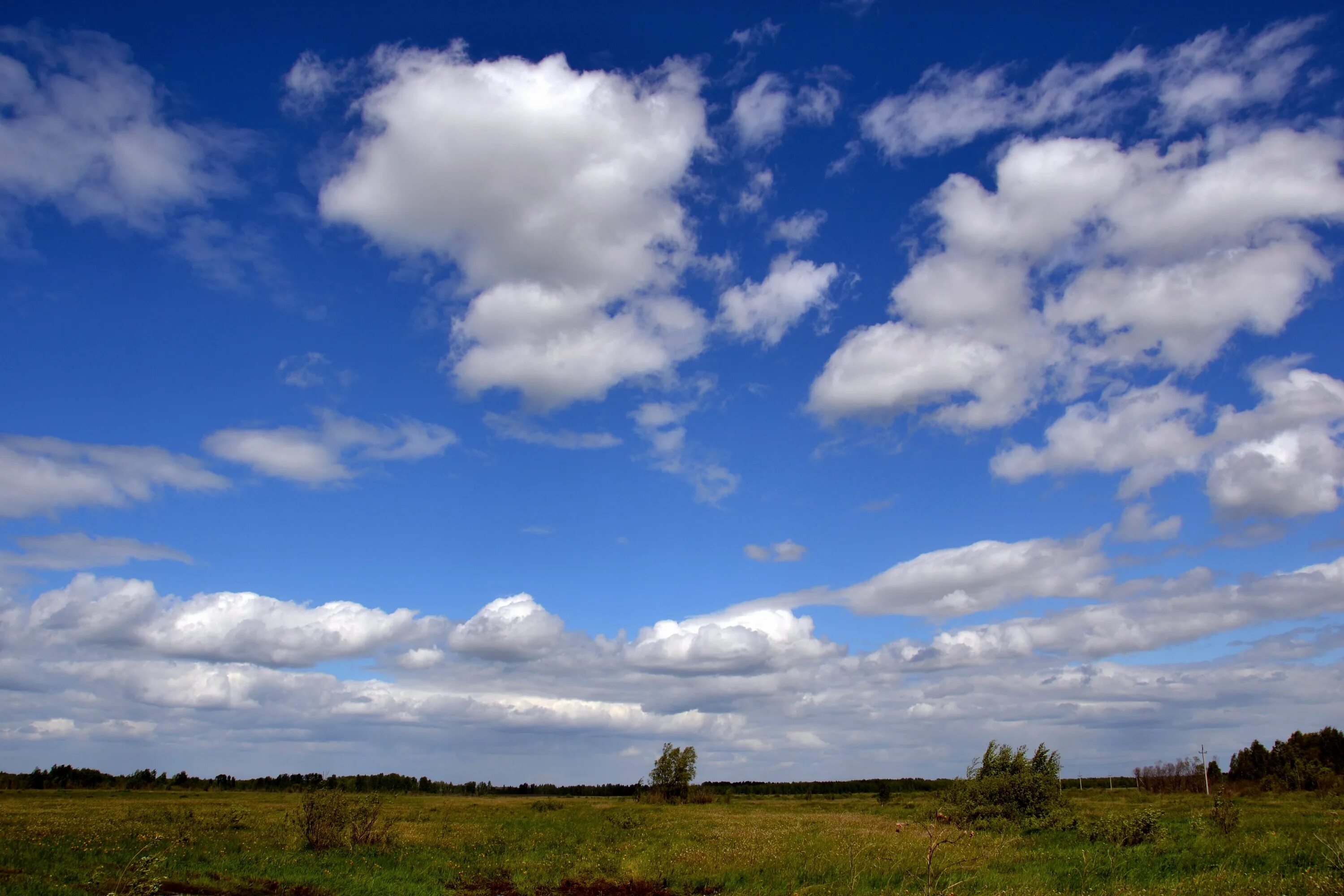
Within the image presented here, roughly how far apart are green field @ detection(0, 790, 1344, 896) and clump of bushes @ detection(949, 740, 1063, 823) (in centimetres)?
206

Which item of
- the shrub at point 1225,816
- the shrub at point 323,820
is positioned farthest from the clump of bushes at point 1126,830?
the shrub at point 323,820

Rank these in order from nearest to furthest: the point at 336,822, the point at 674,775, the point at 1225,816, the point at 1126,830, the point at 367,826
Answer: the point at 1126,830, the point at 1225,816, the point at 336,822, the point at 367,826, the point at 674,775

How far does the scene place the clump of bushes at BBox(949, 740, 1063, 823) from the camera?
44.8 metres

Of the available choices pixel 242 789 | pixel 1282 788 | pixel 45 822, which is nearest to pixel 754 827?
pixel 45 822

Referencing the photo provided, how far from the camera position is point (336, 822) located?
34.3m

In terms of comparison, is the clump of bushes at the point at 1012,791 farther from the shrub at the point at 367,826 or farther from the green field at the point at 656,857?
the shrub at the point at 367,826

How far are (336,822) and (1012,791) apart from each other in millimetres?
37223

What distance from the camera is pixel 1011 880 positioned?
23.9 metres

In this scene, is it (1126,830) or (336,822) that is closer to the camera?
(1126,830)

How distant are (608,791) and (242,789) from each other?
74.4 m

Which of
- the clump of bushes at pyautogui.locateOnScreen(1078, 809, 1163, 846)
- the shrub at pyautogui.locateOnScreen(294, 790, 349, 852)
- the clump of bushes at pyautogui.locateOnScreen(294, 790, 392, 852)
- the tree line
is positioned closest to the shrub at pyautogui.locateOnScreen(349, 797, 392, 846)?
the clump of bushes at pyautogui.locateOnScreen(294, 790, 392, 852)

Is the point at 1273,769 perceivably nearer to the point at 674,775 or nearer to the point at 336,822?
the point at 674,775

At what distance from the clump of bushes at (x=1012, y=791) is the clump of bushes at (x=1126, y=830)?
9371 mm

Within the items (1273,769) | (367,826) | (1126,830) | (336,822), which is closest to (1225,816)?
(1126,830)
